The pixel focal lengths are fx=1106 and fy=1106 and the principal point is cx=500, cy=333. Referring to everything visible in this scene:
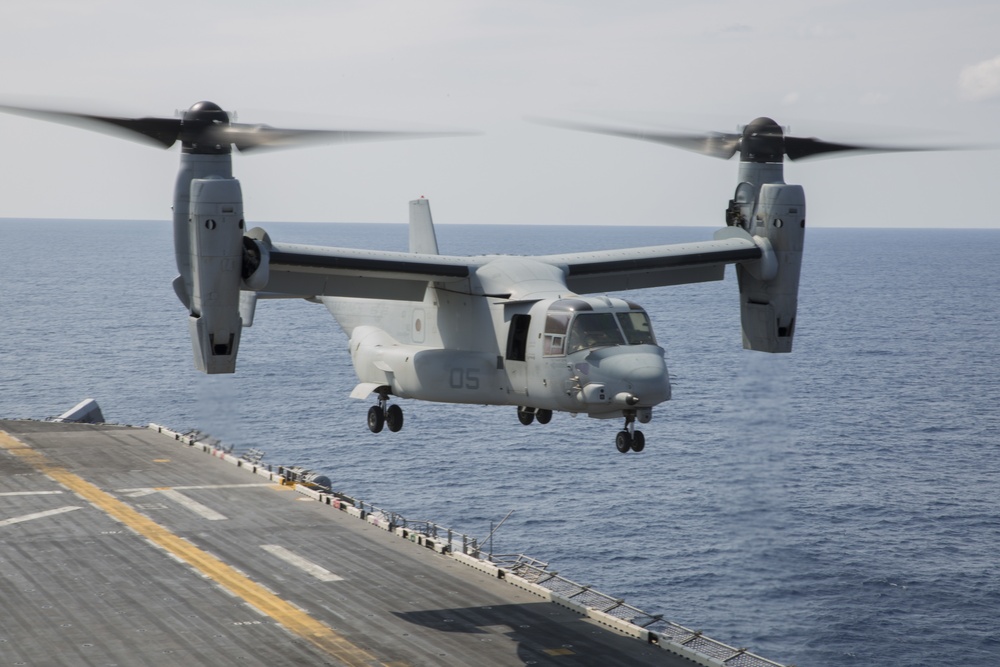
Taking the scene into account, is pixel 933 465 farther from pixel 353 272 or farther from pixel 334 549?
pixel 353 272

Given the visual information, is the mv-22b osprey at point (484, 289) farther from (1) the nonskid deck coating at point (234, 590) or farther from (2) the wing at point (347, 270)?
(1) the nonskid deck coating at point (234, 590)

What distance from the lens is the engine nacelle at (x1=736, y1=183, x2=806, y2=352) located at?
33.8 m

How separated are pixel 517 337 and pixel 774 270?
9531 mm

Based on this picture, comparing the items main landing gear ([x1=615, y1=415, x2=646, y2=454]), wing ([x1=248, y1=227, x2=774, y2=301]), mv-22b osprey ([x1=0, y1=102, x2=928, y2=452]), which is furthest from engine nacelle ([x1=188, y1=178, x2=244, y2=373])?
main landing gear ([x1=615, y1=415, x2=646, y2=454])

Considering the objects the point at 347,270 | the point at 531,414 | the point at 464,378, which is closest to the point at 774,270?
the point at 531,414

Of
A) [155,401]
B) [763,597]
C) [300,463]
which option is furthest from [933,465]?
[155,401]

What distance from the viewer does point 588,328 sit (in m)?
28.0

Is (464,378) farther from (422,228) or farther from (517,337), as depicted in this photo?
(422,228)

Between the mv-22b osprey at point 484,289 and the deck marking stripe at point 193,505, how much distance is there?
19.7m

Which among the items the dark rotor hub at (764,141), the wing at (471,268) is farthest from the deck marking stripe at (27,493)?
the dark rotor hub at (764,141)

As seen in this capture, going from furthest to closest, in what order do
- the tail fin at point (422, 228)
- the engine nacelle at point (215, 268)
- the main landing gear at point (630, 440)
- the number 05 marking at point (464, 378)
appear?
the tail fin at point (422, 228)
the number 05 marking at point (464, 378)
the main landing gear at point (630, 440)
the engine nacelle at point (215, 268)

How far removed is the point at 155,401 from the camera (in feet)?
335

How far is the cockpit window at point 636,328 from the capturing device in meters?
28.3

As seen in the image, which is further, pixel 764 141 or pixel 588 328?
pixel 764 141
